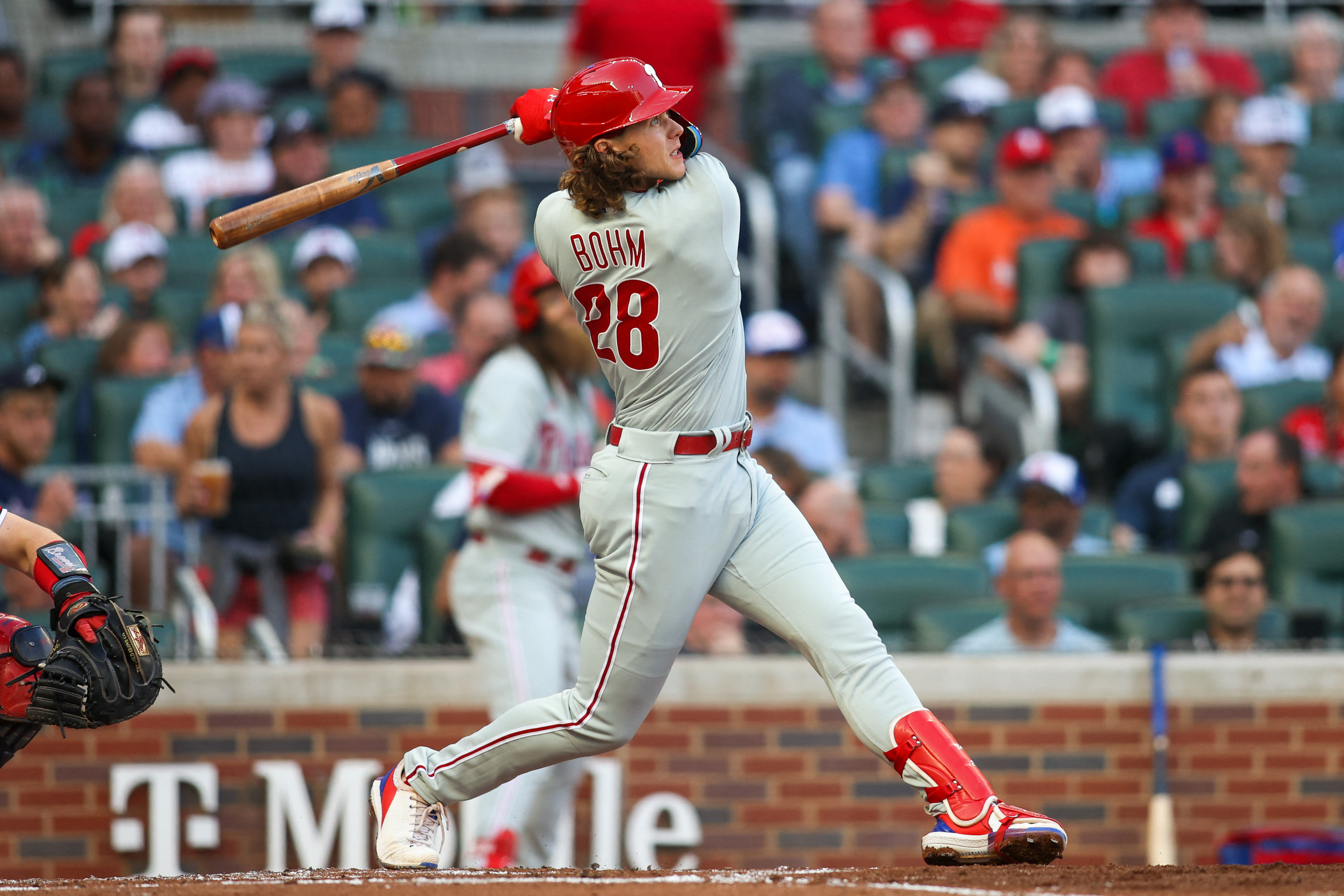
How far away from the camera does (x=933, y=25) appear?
33.1 feet

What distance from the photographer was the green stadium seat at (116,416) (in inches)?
267

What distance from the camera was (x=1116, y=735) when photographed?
18.2 feet

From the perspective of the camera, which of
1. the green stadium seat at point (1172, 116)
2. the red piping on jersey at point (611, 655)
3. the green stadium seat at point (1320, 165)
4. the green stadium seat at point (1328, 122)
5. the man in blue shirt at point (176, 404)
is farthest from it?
the green stadium seat at point (1328, 122)

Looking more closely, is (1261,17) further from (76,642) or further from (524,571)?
(76,642)

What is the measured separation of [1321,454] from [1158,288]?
1.02 m

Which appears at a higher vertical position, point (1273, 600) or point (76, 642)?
point (1273, 600)

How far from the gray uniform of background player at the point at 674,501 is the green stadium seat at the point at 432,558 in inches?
88.3

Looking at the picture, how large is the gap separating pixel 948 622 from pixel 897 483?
4.10 ft

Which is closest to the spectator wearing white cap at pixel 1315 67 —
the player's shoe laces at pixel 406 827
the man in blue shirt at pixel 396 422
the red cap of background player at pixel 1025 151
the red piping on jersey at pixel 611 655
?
the red cap of background player at pixel 1025 151

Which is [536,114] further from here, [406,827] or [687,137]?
[406,827]

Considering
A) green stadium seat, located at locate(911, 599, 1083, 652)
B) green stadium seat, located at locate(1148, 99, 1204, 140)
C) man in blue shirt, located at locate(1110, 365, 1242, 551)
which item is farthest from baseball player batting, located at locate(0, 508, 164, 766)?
→ green stadium seat, located at locate(1148, 99, 1204, 140)

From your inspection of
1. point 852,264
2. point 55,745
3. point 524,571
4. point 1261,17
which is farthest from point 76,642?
point 1261,17

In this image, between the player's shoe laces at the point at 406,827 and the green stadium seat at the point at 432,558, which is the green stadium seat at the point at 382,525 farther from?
the player's shoe laces at the point at 406,827

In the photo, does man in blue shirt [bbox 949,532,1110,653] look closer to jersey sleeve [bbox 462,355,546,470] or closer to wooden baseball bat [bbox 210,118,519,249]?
jersey sleeve [bbox 462,355,546,470]
